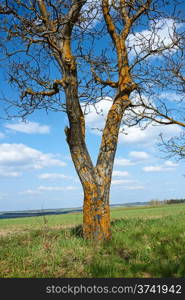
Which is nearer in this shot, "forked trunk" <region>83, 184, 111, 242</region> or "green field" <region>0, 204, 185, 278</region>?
"green field" <region>0, 204, 185, 278</region>

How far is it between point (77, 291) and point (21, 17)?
7448mm

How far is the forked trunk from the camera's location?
294 inches

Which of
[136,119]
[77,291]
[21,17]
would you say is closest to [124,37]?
[21,17]

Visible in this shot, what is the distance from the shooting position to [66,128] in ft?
26.9

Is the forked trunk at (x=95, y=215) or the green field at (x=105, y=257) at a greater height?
the forked trunk at (x=95, y=215)

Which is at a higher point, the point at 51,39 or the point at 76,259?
the point at 51,39

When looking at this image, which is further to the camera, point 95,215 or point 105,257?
point 95,215

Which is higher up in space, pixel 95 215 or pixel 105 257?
pixel 95 215

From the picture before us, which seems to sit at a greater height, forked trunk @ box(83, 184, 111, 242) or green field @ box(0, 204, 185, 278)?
forked trunk @ box(83, 184, 111, 242)

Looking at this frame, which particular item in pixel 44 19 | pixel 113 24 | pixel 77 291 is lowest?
pixel 77 291

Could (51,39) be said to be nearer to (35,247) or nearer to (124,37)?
(124,37)

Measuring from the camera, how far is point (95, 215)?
755 centimetres

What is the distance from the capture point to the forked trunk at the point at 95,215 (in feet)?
24.5

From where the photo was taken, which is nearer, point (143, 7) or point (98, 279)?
point (98, 279)
